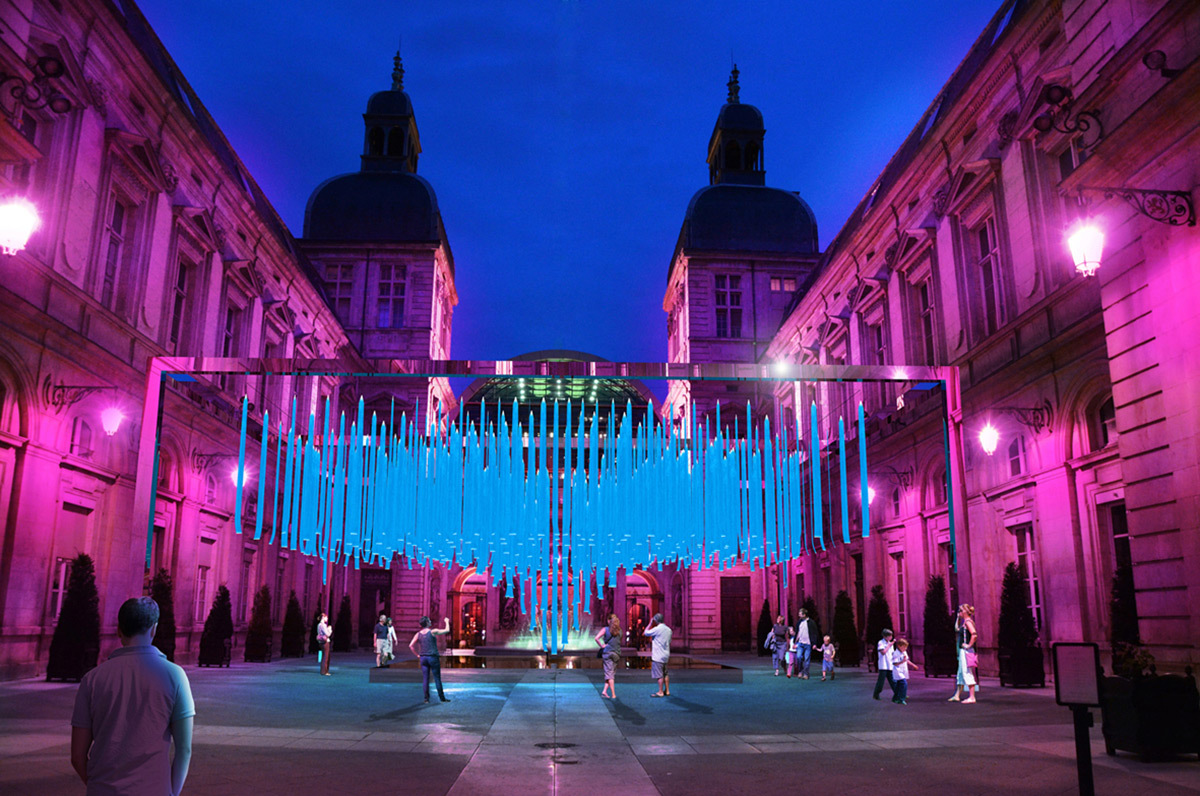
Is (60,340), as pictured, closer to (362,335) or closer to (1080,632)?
(1080,632)

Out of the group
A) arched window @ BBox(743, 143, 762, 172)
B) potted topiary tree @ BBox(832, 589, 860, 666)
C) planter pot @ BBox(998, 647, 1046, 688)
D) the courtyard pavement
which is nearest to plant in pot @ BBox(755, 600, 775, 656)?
potted topiary tree @ BBox(832, 589, 860, 666)

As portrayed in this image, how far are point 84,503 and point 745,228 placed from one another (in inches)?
1543

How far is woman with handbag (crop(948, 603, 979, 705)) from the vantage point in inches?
671

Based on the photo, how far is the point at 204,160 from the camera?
27312mm

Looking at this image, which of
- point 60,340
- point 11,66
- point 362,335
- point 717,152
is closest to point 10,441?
point 60,340

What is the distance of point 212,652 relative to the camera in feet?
90.6

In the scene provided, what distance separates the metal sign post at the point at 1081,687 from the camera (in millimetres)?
7051

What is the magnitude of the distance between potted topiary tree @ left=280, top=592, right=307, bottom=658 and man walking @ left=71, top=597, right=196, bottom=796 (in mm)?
31938

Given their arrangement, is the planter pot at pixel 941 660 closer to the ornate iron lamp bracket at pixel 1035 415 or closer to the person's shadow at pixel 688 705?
the ornate iron lamp bracket at pixel 1035 415

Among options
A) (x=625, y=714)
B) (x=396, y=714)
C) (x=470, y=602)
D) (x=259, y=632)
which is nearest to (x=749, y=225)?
(x=470, y=602)

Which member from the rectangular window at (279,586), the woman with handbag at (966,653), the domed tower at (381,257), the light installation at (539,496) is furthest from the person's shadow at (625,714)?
the domed tower at (381,257)

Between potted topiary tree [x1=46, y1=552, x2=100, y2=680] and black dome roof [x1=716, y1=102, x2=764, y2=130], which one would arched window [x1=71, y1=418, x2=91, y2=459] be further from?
black dome roof [x1=716, y1=102, x2=764, y2=130]

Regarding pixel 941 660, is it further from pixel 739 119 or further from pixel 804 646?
pixel 739 119

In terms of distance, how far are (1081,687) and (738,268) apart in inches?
1803
